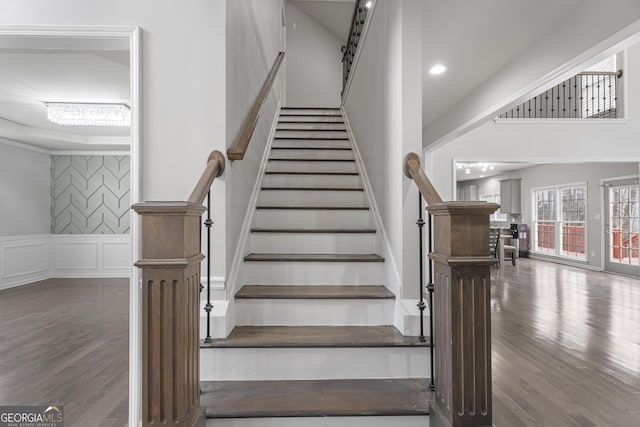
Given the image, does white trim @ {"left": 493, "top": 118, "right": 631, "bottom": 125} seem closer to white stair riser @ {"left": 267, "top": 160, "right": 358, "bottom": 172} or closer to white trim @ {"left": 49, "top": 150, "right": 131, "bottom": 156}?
white stair riser @ {"left": 267, "top": 160, "right": 358, "bottom": 172}

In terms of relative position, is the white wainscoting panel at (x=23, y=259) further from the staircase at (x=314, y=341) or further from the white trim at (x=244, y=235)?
the staircase at (x=314, y=341)

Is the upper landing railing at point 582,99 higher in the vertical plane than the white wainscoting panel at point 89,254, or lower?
higher

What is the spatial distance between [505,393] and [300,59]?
7.15 m

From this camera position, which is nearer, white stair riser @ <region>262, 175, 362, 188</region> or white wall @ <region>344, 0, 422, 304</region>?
white wall @ <region>344, 0, 422, 304</region>

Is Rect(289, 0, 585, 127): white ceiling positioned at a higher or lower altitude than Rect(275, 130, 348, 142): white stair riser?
higher

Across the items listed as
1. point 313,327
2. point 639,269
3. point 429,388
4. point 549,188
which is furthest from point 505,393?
point 549,188

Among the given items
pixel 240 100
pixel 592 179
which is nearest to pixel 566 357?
pixel 240 100

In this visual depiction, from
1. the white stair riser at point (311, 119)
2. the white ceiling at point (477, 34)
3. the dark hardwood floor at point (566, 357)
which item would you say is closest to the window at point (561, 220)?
the dark hardwood floor at point (566, 357)

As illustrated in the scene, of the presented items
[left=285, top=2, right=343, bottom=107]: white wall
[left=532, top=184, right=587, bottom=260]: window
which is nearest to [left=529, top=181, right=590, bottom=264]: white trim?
[left=532, top=184, right=587, bottom=260]: window

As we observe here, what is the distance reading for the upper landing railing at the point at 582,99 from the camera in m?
6.81

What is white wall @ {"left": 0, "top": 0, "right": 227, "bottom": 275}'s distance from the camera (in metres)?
1.88

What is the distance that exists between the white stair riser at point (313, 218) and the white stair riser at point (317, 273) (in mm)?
602

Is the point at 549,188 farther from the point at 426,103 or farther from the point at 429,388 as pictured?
the point at 429,388

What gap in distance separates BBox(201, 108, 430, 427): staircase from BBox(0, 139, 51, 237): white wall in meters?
5.67
